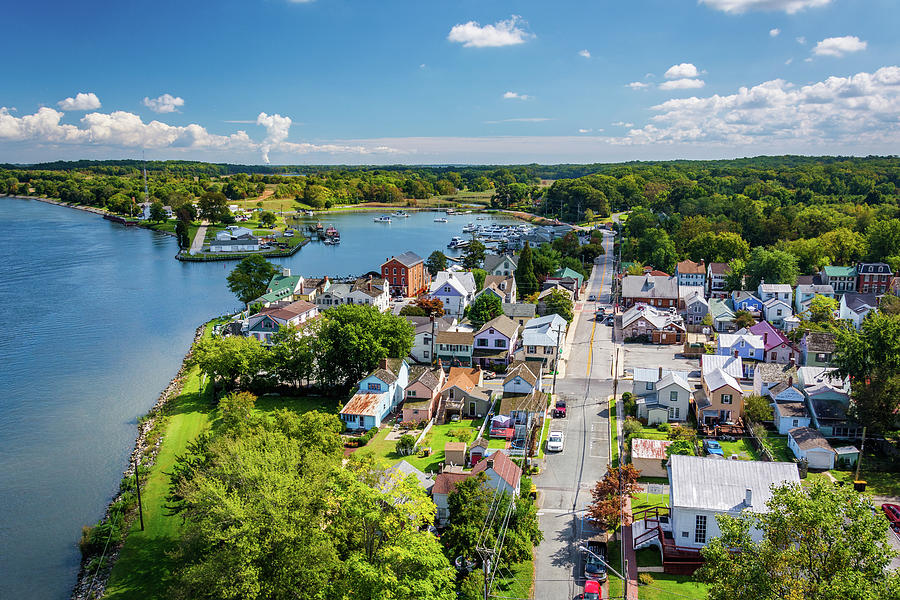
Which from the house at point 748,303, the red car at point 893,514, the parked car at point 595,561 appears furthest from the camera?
the house at point 748,303

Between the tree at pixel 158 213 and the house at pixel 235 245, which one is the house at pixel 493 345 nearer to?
the house at pixel 235 245

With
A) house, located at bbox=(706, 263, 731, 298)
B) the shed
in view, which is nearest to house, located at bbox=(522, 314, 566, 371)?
the shed

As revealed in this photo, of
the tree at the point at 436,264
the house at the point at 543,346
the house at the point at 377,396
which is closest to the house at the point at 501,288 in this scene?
the house at the point at 543,346

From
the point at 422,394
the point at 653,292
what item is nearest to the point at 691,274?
the point at 653,292

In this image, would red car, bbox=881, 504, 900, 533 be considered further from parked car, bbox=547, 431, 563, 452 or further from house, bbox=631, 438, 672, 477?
parked car, bbox=547, 431, 563, 452

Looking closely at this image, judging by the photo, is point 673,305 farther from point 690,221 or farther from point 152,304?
point 152,304

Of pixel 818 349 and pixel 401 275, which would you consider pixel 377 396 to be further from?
pixel 401 275

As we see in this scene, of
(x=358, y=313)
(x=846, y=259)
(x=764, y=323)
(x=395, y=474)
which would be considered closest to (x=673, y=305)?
(x=764, y=323)
